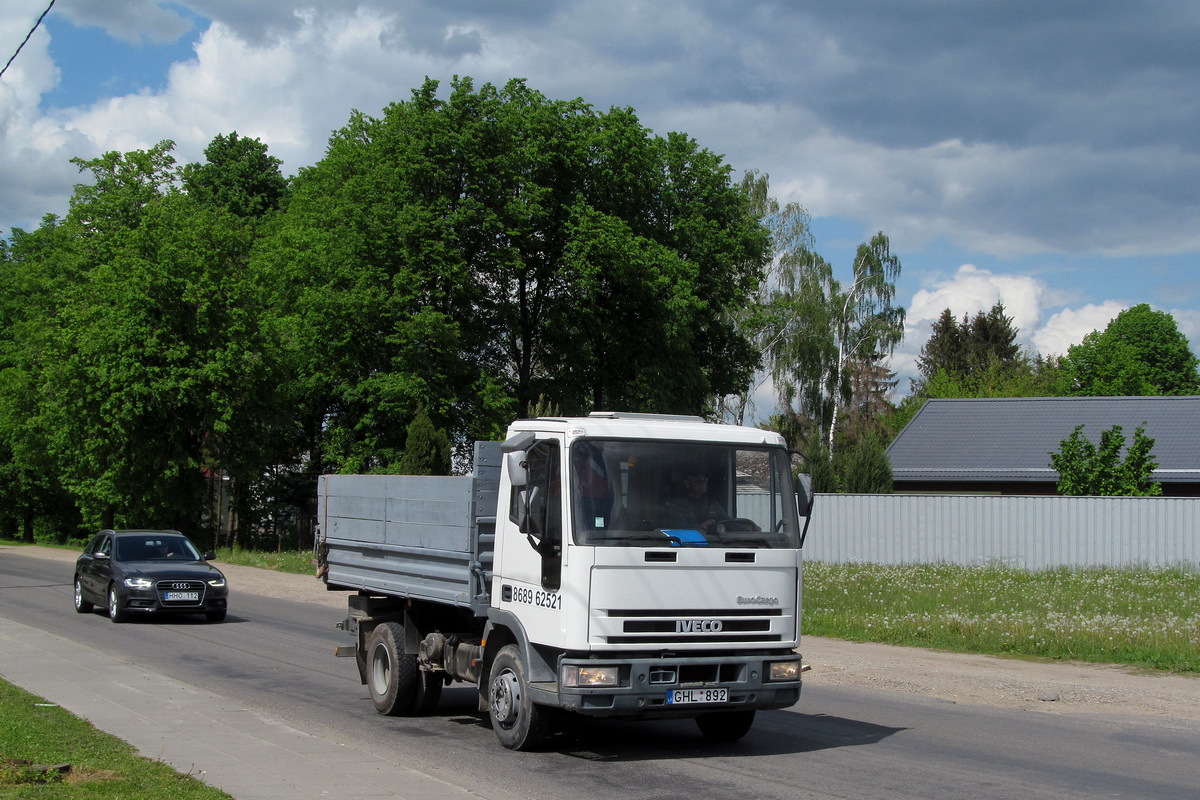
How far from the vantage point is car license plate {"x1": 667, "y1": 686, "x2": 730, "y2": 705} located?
7852mm

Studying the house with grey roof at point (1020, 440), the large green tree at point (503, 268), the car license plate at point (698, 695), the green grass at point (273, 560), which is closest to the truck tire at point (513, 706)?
the car license plate at point (698, 695)

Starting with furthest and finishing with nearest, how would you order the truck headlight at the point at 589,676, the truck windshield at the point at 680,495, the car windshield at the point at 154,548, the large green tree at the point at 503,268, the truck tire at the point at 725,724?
1. the large green tree at the point at 503,268
2. the car windshield at the point at 154,548
3. the truck tire at the point at 725,724
4. the truck windshield at the point at 680,495
5. the truck headlight at the point at 589,676

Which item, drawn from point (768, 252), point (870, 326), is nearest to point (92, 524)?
point (768, 252)

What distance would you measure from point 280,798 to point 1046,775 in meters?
5.45

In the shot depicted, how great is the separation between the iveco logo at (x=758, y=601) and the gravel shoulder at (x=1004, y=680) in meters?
4.87

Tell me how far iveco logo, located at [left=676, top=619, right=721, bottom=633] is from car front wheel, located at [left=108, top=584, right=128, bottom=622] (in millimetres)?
14116

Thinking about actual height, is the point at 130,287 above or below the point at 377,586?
above

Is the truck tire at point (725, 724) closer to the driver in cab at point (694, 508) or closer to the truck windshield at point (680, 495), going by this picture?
the truck windshield at point (680, 495)

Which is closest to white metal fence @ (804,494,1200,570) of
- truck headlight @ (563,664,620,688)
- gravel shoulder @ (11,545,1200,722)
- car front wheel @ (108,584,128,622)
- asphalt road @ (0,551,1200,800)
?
gravel shoulder @ (11,545,1200,722)

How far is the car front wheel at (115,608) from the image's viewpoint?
738 inches

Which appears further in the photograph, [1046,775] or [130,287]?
[130,287]

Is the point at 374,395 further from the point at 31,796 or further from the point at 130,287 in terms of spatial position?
the point at 31,796

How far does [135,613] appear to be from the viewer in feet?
63.8

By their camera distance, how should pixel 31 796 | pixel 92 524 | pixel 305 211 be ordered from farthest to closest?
1. pixel 92 524
2. pixel 305 211
3. pixel 31 796
